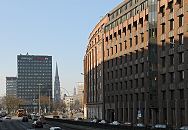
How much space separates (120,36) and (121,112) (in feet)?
64.3

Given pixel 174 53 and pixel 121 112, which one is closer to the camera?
pixel 174 53

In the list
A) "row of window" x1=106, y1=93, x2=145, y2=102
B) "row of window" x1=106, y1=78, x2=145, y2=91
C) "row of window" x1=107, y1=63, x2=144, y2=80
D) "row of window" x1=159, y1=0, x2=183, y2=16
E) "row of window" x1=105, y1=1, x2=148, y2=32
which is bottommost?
"row of window" x1=106, y1=93, x2=145, y2=102

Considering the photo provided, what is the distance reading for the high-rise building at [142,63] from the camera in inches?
3066

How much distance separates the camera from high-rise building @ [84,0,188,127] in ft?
255

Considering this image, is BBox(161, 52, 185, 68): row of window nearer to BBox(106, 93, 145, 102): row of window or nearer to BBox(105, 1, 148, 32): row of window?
BBox(106, 93, 145, 102): row of window

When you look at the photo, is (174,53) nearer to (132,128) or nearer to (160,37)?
(160,37)

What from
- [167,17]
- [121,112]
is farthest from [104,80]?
[167,17]

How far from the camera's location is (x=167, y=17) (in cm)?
8275

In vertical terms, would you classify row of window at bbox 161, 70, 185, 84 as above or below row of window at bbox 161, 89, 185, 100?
above

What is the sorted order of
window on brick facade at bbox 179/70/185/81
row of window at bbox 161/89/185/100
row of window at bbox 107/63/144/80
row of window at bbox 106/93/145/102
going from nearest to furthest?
window on brick facade at bbox 179/70/185/81, row of window at bbox 161/89/185/100, row of window at bbox 106/93/145/102, row of window at bbox 107/63/144/80

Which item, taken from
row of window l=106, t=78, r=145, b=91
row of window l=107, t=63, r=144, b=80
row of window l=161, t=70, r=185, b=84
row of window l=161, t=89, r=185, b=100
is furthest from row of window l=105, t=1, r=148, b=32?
row of window l=161, t=89, r=185, b=100

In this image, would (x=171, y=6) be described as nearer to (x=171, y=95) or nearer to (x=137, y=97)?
(x=171, y=95)

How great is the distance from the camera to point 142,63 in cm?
9731

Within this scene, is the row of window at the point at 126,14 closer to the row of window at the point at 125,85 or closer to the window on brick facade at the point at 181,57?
the row of window at the point at 125,85
